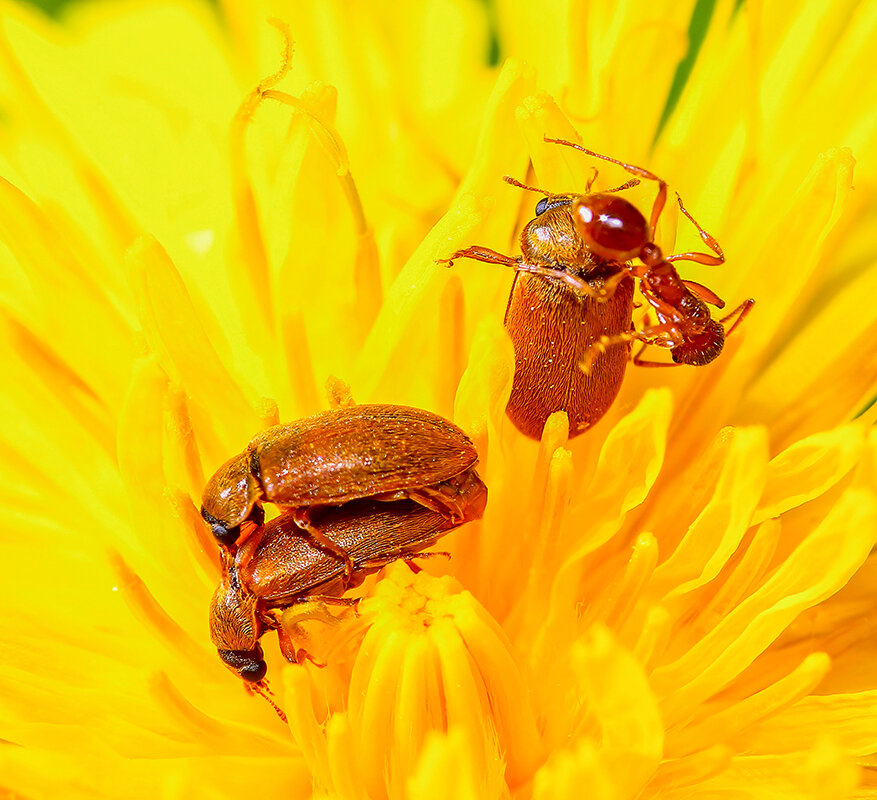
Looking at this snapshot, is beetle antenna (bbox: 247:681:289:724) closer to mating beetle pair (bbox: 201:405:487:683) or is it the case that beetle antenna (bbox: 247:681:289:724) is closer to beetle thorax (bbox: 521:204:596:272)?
mating beetle pair (bbox: 201:405:487:683)

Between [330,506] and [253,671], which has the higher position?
[330,506]

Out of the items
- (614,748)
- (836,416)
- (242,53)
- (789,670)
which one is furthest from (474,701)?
(242,53)

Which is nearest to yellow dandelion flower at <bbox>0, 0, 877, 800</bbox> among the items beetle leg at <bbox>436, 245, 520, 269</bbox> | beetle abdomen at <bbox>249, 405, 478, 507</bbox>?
beetle leg at <bbox>436, 245, 520, 269</bbox>

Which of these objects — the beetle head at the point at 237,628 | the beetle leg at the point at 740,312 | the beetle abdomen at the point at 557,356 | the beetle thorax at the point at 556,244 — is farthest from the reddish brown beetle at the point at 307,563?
the beetle leg at the point at 740,312

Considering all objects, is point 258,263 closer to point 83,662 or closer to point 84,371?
point 84,371

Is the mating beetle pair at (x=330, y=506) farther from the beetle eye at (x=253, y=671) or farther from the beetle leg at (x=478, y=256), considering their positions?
the beetle leg at (x=478, y=256)

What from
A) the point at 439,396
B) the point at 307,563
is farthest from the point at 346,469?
the point at 439,396

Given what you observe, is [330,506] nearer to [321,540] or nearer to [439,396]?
[321,540]
